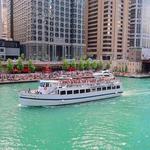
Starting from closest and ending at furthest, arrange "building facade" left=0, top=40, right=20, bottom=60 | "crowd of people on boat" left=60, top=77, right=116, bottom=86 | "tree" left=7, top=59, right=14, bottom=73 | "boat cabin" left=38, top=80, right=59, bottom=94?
"boat cabin" left=38, top=80, right=59, bottom=94, "crowd of people on boat" left=60, top=77, right=116, bottom=86, "tree" left=7, top=59, right=14, bottom=73, "building facade" left=0, top=40, right=20, bottom=60

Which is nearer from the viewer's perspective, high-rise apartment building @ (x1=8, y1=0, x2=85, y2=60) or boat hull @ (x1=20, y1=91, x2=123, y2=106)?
boat hull @ (x1=20, y1=91, x2=123, y2=106)

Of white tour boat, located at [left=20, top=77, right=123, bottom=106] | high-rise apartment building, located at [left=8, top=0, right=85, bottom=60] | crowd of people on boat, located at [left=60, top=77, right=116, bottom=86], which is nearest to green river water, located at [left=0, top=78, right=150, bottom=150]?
white tour boat, located at [left=20, top=77, right=123, bottom=106]

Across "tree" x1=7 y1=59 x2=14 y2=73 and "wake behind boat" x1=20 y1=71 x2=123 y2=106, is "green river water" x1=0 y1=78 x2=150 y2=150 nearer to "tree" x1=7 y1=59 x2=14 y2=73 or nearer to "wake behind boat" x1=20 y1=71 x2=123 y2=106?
"wake behind boat" x1=20 y1=71 x2=123 y2=106

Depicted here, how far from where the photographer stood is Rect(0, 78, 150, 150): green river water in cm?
3297

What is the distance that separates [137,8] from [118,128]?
562ft

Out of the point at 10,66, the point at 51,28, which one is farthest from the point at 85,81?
the point at 51,28

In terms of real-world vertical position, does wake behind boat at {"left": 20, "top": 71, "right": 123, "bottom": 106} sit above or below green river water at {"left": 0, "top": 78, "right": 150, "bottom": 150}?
above

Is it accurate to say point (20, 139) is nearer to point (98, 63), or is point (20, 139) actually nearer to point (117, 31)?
point (98, 63)

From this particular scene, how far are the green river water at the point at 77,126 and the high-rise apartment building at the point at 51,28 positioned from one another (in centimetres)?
10623

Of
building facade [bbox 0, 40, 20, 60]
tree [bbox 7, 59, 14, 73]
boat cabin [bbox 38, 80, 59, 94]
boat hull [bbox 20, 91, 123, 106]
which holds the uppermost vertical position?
building facade [bbox 0, 40, 20, 60]

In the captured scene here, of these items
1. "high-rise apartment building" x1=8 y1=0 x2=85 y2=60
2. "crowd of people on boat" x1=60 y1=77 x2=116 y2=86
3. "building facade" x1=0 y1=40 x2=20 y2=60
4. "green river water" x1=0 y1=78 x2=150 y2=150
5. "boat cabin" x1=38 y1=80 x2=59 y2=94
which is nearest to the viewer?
"green river water" x1=0 y1=78 x2=150 y2=150

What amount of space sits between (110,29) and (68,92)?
435 ft

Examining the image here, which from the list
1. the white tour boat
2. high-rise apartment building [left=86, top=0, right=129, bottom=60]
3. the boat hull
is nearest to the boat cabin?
the white tour boat

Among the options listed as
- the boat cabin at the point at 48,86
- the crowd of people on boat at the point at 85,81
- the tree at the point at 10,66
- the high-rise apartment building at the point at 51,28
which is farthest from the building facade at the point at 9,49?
the boat cabin at the point at 48,86
